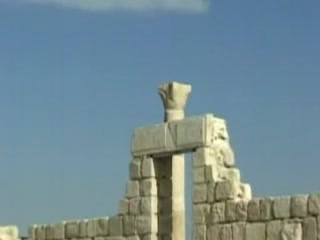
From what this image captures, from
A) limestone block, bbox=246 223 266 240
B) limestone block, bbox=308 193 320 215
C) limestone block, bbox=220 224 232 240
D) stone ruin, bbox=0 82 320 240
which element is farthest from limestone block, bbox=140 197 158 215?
limestone block, bbox=308 193 320 215

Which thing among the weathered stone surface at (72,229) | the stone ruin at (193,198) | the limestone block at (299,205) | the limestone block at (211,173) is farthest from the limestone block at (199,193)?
the weathered stone surface at (72,229)

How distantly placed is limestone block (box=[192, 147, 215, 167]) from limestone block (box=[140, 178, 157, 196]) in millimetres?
1166

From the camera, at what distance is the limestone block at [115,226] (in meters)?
17.5

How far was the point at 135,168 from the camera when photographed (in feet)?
57.0

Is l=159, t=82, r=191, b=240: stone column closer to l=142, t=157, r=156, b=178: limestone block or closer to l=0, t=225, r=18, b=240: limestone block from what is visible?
l=142, t=157, r=156, b=178: limestone block

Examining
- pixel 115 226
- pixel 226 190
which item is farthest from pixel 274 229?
pixel 115 226

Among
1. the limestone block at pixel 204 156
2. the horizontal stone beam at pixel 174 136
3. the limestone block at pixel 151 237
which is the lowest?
the limestone block at pixel 151 237

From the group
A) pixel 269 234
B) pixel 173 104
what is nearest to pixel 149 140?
pixel 173 104

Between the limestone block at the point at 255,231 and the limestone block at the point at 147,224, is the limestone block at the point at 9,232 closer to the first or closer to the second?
the limestone block at the point at 147,224

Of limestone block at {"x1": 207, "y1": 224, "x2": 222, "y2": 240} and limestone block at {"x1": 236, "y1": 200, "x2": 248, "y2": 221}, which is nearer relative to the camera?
limestone block at {"x1": 236, "y1": 200, "x2": 248, "y2": 221}

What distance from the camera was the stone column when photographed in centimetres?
1673

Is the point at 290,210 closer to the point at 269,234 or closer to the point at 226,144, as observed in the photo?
the point at 269,234

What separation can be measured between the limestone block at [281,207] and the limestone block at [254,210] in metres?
0.33

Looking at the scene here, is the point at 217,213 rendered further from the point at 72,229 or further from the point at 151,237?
the point at 72,229
